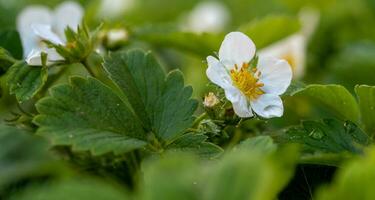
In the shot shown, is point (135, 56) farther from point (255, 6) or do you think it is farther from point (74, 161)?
point (255, 6)

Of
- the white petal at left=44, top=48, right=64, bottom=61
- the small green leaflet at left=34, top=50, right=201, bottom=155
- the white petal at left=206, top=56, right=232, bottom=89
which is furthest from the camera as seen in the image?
the white petal at left=44, top=48, right=64, bottom=61

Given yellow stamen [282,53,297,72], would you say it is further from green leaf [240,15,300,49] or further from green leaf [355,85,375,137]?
green leaf [355,85,375,137]

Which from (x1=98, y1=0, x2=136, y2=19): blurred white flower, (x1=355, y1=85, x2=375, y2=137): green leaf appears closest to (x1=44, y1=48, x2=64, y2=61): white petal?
(x1=355, y1=85, x2=375, y2=137): green leaf

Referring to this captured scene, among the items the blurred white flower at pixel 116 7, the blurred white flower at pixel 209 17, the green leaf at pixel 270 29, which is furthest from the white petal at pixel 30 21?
the blurred white flower at pixel 116 7

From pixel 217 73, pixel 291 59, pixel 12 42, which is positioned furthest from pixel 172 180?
pixel 291 59

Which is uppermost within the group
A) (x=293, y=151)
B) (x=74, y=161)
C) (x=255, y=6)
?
(x=293, y=151)

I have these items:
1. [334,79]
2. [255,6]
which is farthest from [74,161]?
[255,6]
